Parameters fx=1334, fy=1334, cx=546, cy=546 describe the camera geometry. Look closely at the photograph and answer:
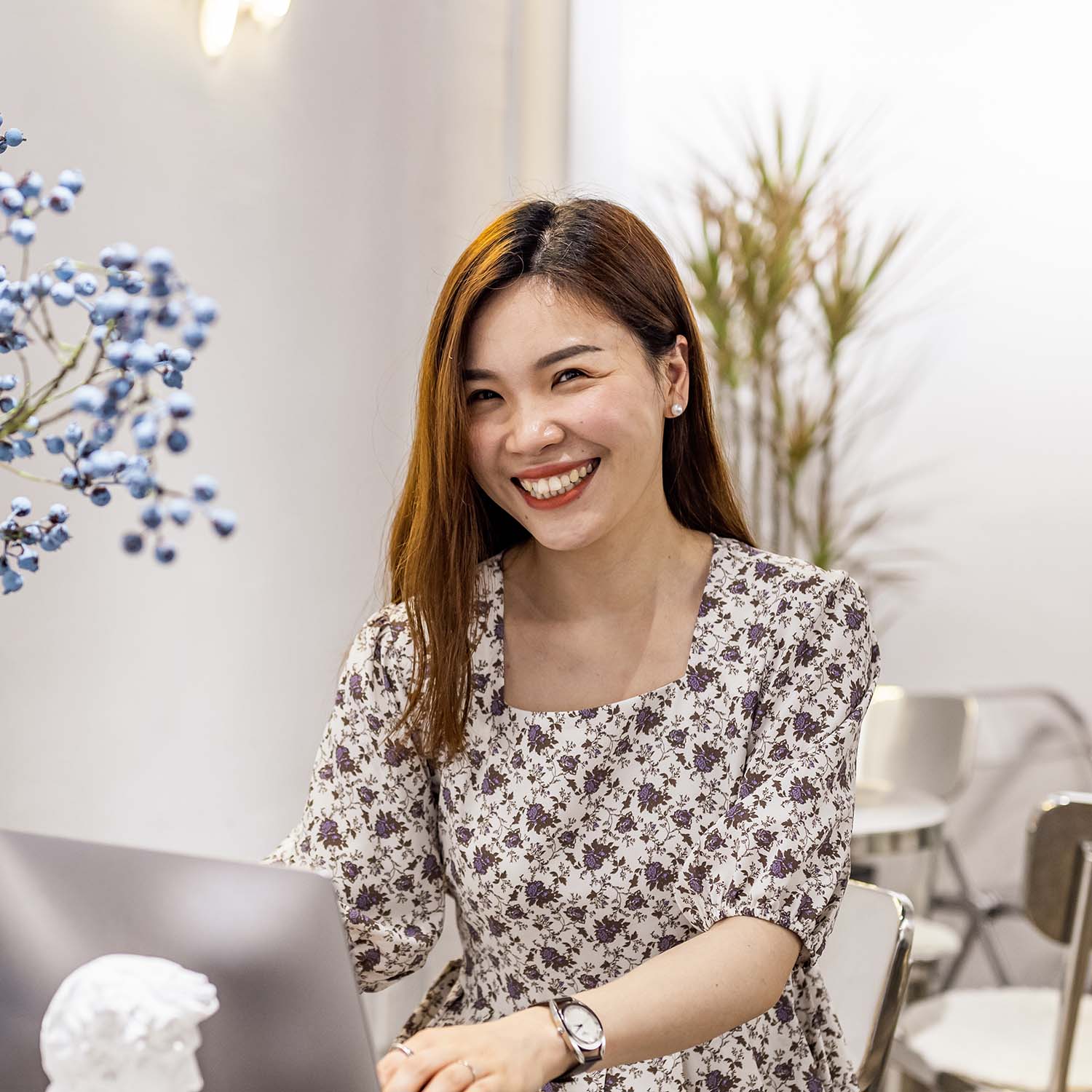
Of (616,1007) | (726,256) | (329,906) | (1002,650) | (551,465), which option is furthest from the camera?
(1002,650)

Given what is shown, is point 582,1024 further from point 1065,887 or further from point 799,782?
point 1065,887

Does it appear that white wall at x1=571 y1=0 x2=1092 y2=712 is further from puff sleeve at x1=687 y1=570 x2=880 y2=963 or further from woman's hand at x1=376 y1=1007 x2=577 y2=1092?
woman's hand at x1=376 y1=1007 x2=577 y2=1092

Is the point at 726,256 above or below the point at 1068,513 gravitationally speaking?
above

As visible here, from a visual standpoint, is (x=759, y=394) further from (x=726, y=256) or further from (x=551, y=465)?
(x=551, y=465)

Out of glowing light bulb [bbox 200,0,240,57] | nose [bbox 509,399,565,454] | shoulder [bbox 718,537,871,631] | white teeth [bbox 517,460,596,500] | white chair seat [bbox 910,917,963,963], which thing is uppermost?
glowing light bulb [bbox 200,0,240,57]

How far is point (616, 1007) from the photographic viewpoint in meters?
1.08

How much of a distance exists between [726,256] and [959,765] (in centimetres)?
153

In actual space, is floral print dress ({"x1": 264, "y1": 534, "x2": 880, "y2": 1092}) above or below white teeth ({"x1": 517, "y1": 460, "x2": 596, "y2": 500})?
below

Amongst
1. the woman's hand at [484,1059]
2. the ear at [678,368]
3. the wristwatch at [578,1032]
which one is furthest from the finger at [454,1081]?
the ear at [678,368]

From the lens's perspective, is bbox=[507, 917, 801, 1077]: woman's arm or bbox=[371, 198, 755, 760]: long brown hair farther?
bbox=[371, 198, 755, 760]: long brown hair

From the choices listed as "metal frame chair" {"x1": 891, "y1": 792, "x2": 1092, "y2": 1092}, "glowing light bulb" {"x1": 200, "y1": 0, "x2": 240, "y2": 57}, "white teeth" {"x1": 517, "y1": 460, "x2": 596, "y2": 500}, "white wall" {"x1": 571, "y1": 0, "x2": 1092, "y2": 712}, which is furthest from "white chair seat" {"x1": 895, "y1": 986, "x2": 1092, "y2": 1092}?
"glowing light bulb" {"x1": 200, "y1": 0, "x2": 240, "y2": 57}

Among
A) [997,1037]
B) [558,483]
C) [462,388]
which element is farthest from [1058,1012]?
[462,388]

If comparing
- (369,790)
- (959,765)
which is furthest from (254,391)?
(959,765)

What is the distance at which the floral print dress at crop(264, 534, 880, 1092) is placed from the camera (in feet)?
4.53
